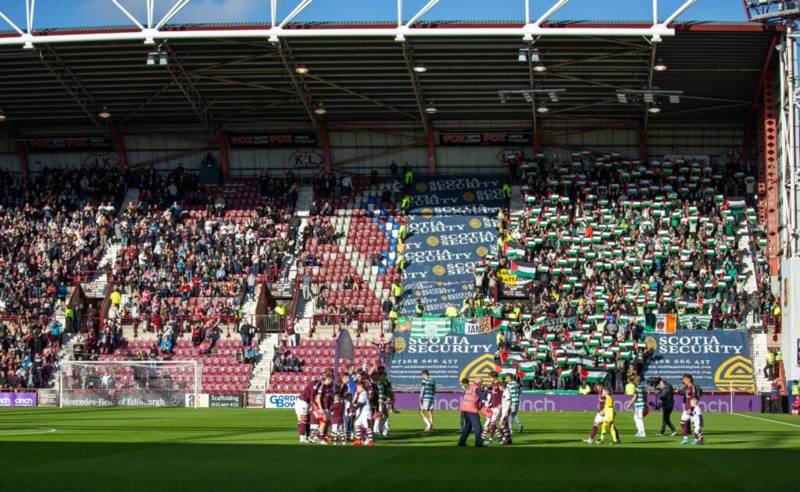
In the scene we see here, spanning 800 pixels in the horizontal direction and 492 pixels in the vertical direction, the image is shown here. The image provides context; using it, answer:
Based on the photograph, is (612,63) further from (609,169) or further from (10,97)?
(10,97)

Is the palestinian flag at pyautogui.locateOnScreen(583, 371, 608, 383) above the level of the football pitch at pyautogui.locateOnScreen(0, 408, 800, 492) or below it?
above

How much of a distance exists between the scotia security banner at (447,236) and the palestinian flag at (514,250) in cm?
183

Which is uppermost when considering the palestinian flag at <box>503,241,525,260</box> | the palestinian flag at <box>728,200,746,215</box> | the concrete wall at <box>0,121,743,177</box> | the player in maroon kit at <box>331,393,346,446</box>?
the concrete wall at <box>0,121,743,177</box>

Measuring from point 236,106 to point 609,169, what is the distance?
20.2m

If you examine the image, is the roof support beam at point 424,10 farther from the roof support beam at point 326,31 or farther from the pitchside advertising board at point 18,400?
the pitchside advertising board at point 18,400

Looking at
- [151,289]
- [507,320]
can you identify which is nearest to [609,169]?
[507,320]

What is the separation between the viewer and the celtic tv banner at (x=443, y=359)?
53.8 meters

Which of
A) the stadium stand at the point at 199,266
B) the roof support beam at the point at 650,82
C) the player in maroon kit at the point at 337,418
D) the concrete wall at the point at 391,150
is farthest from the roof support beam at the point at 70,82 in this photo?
the player in maroon kit at the point at 337,418

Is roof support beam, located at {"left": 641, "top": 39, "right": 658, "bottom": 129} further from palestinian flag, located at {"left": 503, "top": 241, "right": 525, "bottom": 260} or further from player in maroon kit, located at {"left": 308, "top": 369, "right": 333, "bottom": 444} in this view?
player in maroon kit, located at {"left": 308, "top": 369, "right": 333, "bottom": 444}

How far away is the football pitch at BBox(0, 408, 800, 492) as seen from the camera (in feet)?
58.5

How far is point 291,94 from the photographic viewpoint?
62062 mm

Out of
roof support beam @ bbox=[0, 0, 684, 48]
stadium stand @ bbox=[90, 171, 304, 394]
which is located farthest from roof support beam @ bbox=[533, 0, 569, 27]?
stadium stand @ bbox=[90, 171, 304, 394]

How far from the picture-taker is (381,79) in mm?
59031

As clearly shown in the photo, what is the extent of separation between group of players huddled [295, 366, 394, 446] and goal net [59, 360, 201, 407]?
2523 centimetres
